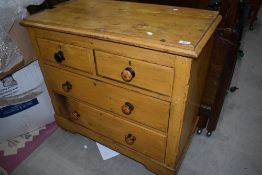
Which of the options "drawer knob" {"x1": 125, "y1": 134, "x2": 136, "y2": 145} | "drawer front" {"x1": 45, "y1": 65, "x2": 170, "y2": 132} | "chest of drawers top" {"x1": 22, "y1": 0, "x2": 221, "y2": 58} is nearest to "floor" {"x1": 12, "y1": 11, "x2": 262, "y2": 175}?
"drawer knob" {"x1": 125, "y1": 134, "x2": 136, "y2": 145}

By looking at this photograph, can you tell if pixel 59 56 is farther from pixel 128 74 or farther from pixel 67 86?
pixel 128 74

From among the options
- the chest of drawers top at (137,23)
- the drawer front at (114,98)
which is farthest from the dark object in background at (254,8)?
the drawer front at (114,98)

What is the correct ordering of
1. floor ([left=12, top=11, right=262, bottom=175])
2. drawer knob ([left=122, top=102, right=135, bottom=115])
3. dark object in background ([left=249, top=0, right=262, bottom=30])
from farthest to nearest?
dark object in background ([left=249, top=0, right=262, bottom=30]), floor ([left=12, top=11, right=262, bottom=175]), drawer knob ([left=122, top=102, right=135, bottom=115])

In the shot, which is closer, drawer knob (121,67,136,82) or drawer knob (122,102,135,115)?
drawer knob (121,67,136,82)

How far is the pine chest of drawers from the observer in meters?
0.85

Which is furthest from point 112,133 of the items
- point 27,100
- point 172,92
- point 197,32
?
point 197,32

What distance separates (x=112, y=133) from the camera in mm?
1299

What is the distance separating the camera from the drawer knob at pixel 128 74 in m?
0.92

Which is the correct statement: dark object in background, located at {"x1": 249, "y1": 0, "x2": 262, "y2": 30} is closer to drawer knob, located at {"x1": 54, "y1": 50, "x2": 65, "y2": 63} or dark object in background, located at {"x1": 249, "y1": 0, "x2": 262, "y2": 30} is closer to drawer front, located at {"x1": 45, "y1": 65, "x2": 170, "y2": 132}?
drawer front, located at {"x1": 45, "y1": 65, "x2": 170, "y2": 132}

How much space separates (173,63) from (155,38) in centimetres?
12

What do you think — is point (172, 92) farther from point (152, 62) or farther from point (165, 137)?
point (165, 137)

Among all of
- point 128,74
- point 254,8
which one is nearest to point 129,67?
point 128,74

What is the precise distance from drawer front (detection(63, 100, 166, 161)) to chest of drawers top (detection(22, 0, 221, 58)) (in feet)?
1.61

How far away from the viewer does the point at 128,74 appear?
0.92 metres
